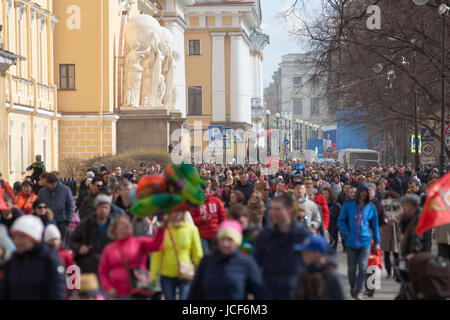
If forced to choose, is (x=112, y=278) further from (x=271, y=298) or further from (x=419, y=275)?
(x=419, y=275)

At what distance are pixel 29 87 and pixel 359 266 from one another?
2700cm

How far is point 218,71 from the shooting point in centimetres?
8450

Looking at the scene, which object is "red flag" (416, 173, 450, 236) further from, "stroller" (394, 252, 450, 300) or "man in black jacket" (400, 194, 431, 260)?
"stroller" (394, 252, 450, 300)

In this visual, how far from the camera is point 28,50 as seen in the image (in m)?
38.4

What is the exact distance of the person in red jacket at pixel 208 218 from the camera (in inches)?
525

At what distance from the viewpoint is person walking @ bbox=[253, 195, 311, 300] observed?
8438 millimetres

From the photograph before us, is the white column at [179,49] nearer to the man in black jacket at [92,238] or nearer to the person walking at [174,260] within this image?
the man in black jacket at [92,238]

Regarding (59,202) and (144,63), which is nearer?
(59,202)

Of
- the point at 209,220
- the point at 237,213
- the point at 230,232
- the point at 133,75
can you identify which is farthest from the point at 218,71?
the point at 230,232

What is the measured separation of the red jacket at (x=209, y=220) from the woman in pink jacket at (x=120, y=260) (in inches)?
170

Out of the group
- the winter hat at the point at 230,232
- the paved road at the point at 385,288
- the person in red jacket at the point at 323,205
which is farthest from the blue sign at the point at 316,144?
the winter hat at the point at 230,232

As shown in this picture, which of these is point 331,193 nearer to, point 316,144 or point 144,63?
point 144,63

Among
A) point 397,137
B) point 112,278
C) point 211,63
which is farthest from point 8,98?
point 211,63
